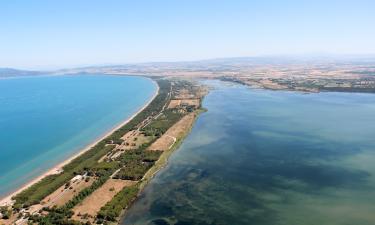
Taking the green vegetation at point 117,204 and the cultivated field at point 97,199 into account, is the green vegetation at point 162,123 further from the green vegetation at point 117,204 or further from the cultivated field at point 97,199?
the green vegetation at point 117,204

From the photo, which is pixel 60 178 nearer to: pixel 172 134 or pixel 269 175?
pixel 172 134

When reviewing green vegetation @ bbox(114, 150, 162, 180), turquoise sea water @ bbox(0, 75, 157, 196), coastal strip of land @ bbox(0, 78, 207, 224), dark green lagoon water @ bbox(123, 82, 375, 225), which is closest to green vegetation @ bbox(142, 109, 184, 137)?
coastal strip of land @ bbox(0, 78, 207, 224)

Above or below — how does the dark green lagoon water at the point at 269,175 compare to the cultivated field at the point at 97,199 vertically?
above

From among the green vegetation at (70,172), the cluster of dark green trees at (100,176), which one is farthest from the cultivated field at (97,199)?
the green vegetation at (70,172)

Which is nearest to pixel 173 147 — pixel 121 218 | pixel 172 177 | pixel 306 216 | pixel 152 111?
Result: pixel 172 177

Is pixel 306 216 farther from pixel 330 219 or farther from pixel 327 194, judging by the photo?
pixel 327 194

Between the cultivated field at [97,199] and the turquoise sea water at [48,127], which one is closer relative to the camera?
the cultivated field at [97,199]

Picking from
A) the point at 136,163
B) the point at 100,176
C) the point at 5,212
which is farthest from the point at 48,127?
the point at 5,212

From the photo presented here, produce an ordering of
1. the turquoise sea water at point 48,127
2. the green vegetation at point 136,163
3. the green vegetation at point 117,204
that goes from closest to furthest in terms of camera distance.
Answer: the green vegetation at point 117,204
the green vegetation at point 136,163
the turquoise sea water at point 48,127
